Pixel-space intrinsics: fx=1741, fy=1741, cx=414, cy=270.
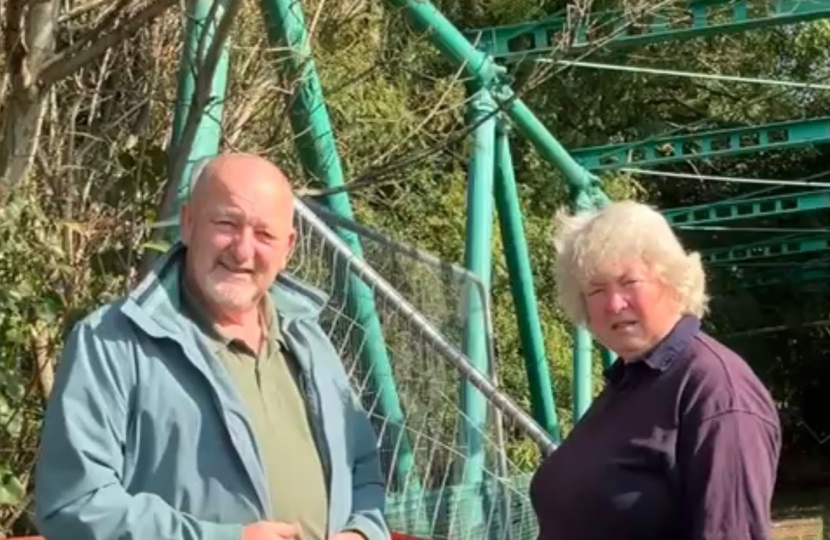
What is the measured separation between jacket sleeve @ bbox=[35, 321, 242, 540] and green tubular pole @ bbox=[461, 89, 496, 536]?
249 cm

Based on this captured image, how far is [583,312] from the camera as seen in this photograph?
2914 millimetres

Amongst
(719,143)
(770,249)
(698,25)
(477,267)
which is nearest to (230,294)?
(477,267)

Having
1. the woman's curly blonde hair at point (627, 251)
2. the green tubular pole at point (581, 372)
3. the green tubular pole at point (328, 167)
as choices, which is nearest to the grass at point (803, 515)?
the green tubular pole at point (581, 372)

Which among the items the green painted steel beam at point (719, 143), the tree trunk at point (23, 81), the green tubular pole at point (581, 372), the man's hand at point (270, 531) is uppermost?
the tree trunk at point (23, 81)

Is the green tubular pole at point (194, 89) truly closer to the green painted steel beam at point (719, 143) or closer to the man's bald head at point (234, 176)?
the man's bald head at point (234, 176)

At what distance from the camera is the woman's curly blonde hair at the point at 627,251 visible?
9.27 ft

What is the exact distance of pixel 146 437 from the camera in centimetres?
250

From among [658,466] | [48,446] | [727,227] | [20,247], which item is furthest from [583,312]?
[727,227]

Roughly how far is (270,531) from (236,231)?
0.45 m

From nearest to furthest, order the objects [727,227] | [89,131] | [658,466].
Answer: [658,466]
[89,131]
[727,227]

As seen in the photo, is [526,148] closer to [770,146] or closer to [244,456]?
[770,146]

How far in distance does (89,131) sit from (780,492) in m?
20.2

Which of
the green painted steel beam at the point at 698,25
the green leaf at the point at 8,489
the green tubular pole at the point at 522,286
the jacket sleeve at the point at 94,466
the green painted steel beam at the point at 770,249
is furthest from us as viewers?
the green painted steel beam at the point at 770,249

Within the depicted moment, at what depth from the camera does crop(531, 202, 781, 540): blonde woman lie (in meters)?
2.58
